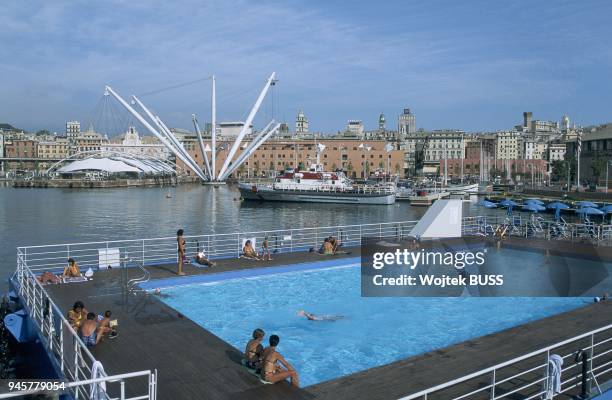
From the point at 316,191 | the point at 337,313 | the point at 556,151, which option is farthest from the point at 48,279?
the point at 556,151

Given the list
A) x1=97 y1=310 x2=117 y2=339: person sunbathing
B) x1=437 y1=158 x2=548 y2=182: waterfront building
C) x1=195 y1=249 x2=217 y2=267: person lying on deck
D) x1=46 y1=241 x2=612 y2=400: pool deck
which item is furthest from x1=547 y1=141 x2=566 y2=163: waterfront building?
x1=97 y1=310 x2=117 y2=339: person sunbathing

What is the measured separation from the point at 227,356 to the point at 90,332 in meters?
2.01

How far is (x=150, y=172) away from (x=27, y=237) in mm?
75850

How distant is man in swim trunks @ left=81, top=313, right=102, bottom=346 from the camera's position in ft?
24.5

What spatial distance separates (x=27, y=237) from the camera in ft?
97.9

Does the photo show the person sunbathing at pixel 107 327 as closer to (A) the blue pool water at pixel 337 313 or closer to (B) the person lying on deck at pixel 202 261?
(A) the blue pool water at pixel 337 313

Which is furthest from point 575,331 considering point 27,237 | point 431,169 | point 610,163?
point 431,169

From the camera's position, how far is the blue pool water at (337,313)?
9281mm

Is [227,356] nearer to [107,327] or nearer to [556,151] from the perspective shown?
[107,327]

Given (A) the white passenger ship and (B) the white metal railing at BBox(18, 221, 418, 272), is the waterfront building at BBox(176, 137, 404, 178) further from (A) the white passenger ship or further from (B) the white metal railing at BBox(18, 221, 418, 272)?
(B) the white metal railing at BBox(18, 221, 418, 272)

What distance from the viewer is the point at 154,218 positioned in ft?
133

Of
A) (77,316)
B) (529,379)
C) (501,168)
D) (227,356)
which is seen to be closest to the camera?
(529,379)

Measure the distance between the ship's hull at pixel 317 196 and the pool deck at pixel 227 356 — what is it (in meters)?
47.5

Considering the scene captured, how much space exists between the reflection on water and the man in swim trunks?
49.3ft
